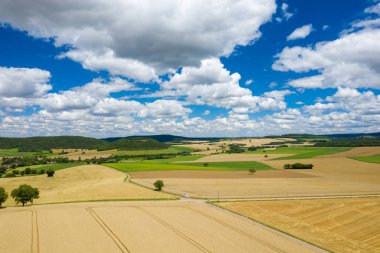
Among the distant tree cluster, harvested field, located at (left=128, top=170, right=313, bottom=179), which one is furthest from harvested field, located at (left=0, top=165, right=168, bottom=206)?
the distant tree cluster

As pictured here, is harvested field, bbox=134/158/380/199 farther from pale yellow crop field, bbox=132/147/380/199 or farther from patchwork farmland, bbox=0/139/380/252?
patchwork farmland, bbox=0/139/380/252

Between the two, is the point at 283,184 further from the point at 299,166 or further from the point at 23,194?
the point at 23,194

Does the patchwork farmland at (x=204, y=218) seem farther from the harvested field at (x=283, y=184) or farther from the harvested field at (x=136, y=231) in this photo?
the harvested field at (x=283, y=184)

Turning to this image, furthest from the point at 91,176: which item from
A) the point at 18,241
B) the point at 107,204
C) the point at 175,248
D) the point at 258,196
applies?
the point at 175,248

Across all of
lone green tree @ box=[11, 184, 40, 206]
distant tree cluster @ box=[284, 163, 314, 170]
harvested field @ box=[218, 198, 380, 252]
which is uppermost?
lone green tree @ box=[11, 184, 40, 206]

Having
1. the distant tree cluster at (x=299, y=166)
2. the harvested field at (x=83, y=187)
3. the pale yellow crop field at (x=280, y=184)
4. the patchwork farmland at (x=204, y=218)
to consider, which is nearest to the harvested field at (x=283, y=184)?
the pale yellow crop field at (x=280, y=184)
